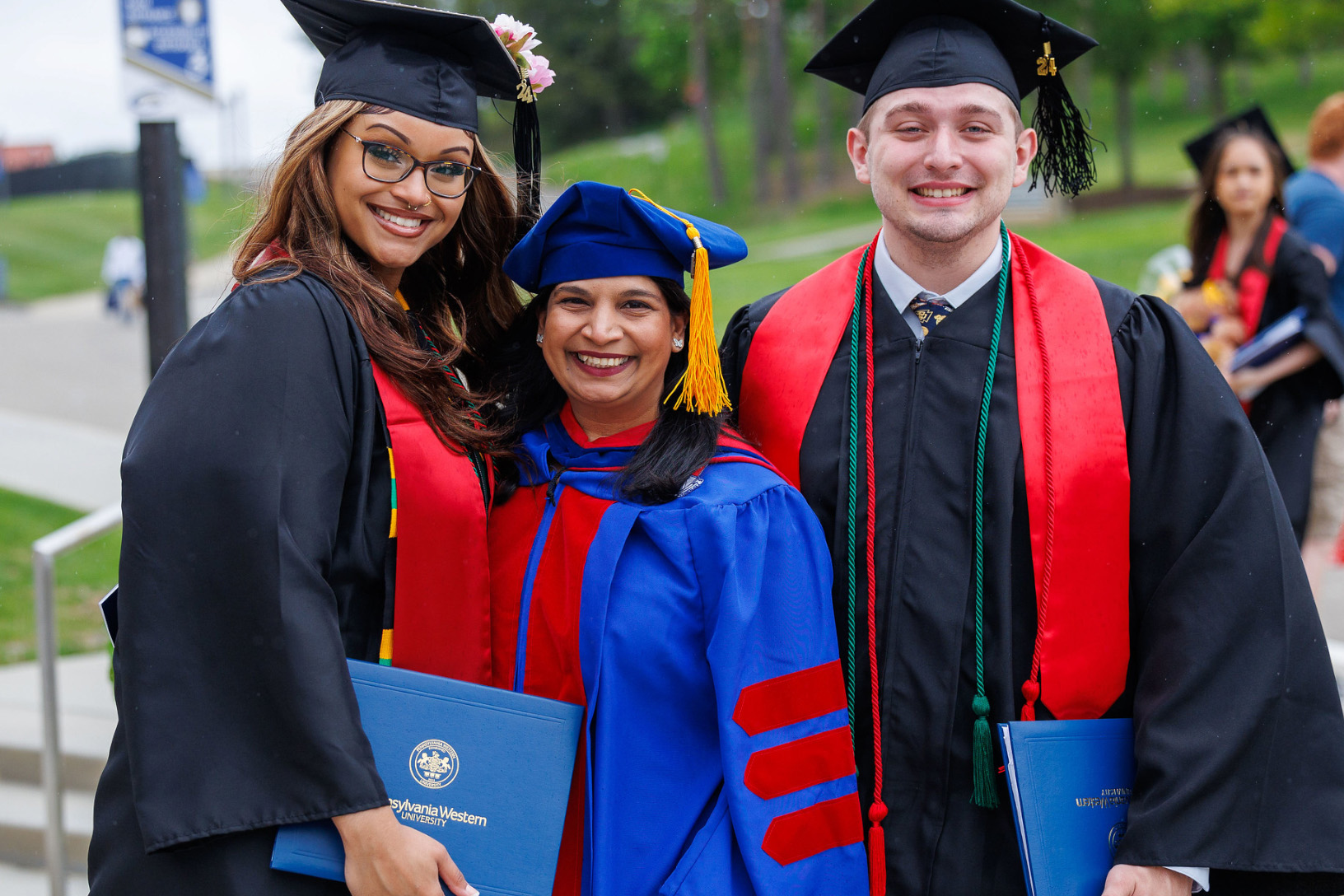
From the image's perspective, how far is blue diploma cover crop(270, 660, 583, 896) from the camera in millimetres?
2092

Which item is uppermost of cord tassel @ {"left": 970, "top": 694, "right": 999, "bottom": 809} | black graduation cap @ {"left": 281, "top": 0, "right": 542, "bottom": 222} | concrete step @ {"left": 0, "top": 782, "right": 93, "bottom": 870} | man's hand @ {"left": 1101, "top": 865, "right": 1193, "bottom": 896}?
black graduation cap @ {"left": 281, "top": 0, "right": 542, "bottom": 222}

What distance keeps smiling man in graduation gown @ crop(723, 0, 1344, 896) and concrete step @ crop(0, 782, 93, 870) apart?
3156 millimetres

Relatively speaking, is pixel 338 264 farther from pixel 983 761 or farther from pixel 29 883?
pixel 29 883

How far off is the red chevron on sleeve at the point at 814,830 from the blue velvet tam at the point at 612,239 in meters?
1.05

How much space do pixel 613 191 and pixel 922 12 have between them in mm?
744

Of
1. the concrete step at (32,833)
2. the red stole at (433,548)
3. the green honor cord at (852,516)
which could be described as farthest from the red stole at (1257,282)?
the concrete step at (32,833)

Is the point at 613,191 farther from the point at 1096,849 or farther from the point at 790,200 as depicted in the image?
the point at 790,200

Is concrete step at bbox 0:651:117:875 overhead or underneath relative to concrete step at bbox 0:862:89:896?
overhead

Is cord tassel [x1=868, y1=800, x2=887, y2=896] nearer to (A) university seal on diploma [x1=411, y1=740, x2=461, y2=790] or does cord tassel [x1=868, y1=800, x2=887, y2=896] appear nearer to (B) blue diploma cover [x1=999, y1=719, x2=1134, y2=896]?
(B) blue diploma cover [x1=999, y1=719, x2=1134, y2=896]

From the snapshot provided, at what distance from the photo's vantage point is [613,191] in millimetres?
2314

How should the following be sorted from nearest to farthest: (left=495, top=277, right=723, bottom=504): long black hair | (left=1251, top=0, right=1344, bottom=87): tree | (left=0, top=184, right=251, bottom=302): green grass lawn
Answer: (left=495, top=277, right=723, bottom=504): long black hair, (left=1251, top=0, right=1344, bottom=87): tree, (left=0, top=184, right=251, bottom=302): green grass lawn

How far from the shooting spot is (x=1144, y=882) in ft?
7.06

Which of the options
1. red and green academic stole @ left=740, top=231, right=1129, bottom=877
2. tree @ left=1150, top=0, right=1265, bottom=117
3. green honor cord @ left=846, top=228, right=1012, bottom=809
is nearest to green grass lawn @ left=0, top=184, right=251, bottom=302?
tree @ left=1150, top=0, right=1265, bottom=117

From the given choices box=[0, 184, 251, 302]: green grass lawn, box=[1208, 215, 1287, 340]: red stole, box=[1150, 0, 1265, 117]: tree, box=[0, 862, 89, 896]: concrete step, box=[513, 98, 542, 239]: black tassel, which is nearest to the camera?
box=[513, 98, 542, 239]: black tassel
